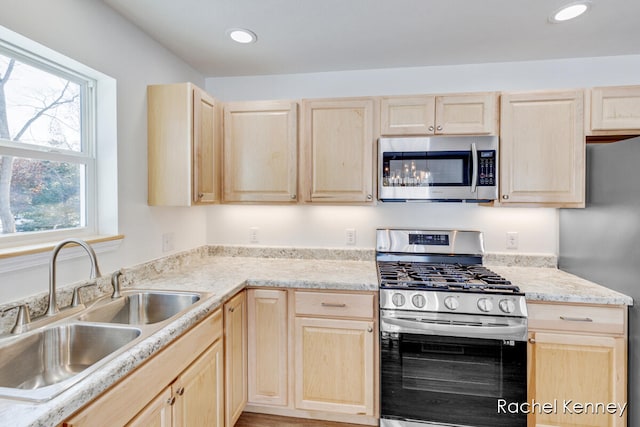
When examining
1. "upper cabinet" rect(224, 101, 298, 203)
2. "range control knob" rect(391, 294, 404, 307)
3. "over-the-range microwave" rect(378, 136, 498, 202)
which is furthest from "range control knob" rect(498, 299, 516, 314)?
"upper cabinet" rect(224, 101, 298, 203)

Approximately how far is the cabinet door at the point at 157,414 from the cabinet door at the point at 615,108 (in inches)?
104

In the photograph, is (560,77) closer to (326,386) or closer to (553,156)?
(553,156)

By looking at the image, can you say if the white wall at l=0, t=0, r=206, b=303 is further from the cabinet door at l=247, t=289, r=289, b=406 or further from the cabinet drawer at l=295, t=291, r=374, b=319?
the cabinet drawer at l=295, t=291, r=374, b=319

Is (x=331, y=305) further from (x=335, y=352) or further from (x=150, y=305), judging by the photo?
(x=150, y=305)

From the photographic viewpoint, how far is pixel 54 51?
1.47m

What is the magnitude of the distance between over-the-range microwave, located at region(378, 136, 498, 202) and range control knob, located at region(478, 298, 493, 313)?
2.13 ft

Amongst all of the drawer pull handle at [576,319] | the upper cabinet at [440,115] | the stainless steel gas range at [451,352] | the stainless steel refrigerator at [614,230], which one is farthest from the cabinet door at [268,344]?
the stainless steel refrigerator at [614,230]

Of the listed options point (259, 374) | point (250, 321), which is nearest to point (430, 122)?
point (250, 321)

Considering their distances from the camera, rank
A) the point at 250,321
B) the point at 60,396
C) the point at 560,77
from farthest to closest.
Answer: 1. the point at 560,77
2. the point at 250,321
3. the point at 60,396

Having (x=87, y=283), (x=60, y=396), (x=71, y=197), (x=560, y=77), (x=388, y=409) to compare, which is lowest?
(x=388, y=409)

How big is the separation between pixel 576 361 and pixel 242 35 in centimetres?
259

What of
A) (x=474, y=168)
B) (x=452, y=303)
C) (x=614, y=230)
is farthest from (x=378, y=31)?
(x=614, y=230)

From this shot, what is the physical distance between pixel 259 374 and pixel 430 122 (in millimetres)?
1915

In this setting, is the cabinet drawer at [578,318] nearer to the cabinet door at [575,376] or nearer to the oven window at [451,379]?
the cabinet door at [575,376]
